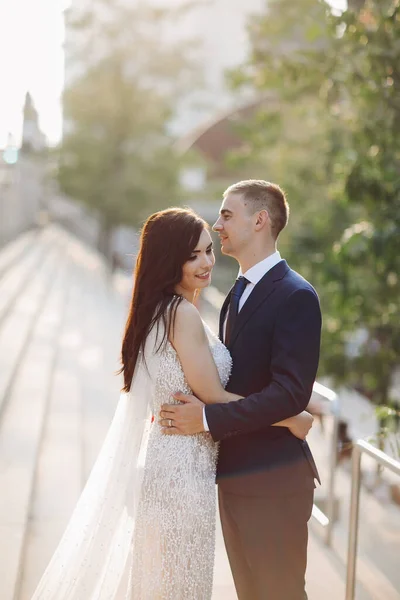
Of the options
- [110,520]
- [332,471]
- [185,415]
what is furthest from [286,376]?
[332,471]

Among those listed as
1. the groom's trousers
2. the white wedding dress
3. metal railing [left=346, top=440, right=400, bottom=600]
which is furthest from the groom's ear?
metal railing [left=346, top=440, right=400, bottom=600]

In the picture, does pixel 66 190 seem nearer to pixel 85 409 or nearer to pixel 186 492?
pixel 85 409

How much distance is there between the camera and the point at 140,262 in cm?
288

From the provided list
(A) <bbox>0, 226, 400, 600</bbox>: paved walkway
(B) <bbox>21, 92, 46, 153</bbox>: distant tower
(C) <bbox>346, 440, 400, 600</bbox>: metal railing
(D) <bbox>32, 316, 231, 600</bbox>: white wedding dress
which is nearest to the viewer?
(D) <bbox>32, 316, 231, 600</bbox>: white wedding dress

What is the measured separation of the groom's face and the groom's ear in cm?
2

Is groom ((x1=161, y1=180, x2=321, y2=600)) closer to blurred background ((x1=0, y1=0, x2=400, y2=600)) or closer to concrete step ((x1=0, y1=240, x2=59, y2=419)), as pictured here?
blurred background ((x1=0, y1=0, x2=400, y2=600))

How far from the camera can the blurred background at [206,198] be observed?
548cm

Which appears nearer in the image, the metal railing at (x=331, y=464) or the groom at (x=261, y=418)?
the groom at (x=261, y=418)

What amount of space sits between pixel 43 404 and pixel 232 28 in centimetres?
7526

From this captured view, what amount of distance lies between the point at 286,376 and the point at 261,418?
0.16 metres

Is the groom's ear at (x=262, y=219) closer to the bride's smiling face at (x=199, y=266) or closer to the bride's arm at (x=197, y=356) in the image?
the bride's smiling face at (x=199, y=266)

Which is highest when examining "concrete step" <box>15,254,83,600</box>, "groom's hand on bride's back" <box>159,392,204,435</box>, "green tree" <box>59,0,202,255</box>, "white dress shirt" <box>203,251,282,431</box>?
"green tree" <box>59,0,202,255</box>

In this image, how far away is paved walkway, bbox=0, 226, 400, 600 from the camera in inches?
178

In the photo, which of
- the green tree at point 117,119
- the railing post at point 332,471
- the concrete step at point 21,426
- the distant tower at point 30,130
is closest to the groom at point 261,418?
the concrete step at point 21,426
